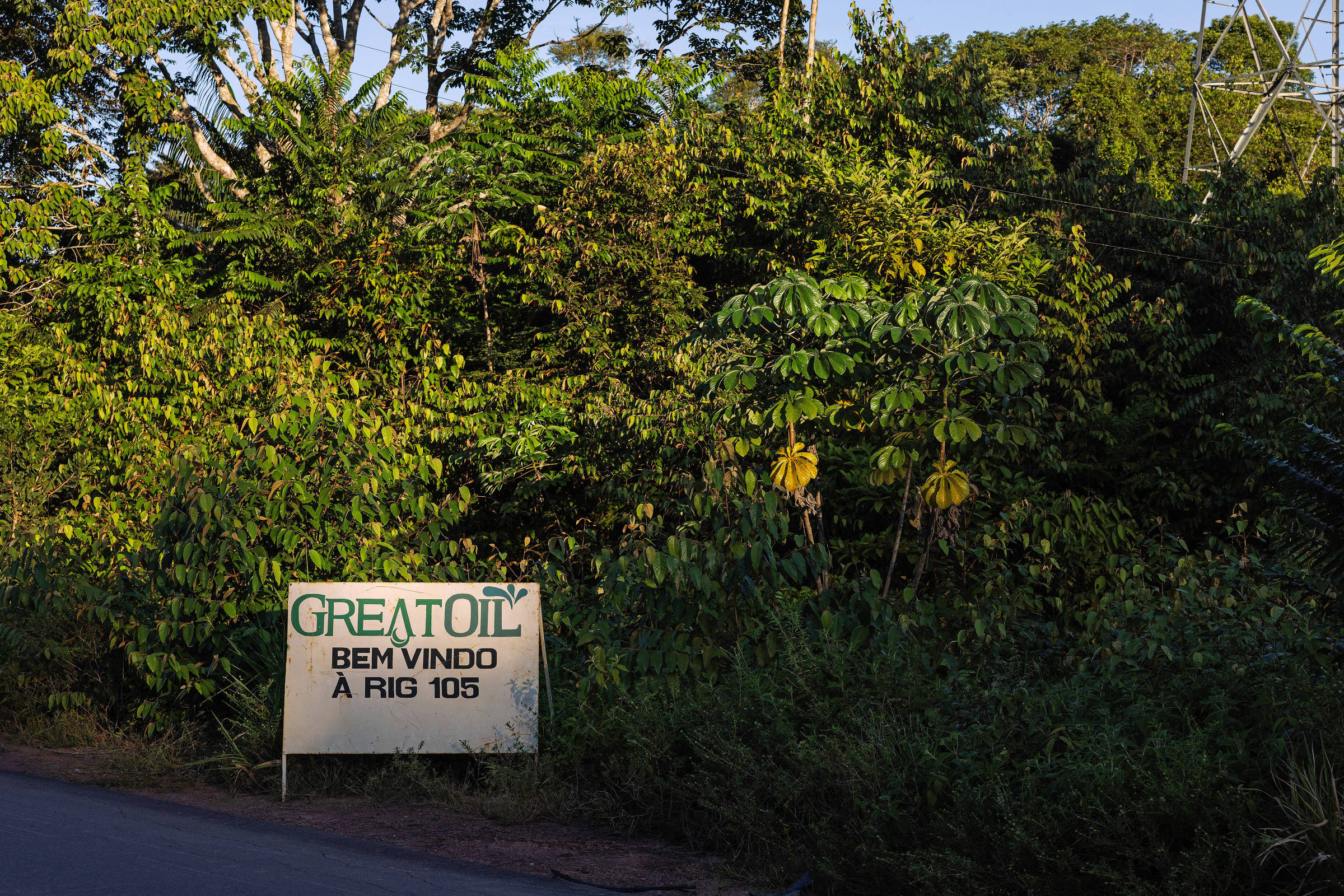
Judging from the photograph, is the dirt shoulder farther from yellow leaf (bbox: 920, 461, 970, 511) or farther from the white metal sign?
yellow leaf (bbox: 920, 461, 970, 511)

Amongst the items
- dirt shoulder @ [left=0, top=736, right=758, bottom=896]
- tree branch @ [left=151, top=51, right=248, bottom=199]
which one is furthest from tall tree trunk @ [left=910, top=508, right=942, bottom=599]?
tree branch @ [left=151, top=51, right=248, bottom=199]

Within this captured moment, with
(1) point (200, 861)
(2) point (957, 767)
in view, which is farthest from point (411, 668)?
(2) point (957, 767)

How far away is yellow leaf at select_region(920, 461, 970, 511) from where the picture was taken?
7.21 m

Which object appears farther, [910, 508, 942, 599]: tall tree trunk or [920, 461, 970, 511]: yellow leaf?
[910, 508, 942, 599]: tall tree trunk

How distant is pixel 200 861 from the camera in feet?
16.9

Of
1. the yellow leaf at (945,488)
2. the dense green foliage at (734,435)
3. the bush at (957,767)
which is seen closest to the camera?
the bush at (957,767)

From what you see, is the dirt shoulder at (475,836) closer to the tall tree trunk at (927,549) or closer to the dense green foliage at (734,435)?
the dense green foliage at (734,435)

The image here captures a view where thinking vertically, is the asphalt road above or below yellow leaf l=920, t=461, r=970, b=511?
below

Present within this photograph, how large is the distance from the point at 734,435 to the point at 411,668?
11.7 feet

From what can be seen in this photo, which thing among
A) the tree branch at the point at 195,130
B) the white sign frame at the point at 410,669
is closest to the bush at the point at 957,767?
the white sign frame at the point at 410,669

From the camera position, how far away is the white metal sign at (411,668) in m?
6.55

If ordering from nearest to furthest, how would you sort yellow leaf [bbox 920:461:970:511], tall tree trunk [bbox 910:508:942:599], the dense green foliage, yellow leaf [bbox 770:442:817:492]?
the dense green foliage < yellow leaf [bbox 920:461:970:511] < yellow leaf [bbox 770:442:817:492] < tall tree trunk [bbox 910:508:942:599]

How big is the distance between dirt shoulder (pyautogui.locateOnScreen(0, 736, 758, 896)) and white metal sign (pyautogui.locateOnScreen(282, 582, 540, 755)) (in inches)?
14.8

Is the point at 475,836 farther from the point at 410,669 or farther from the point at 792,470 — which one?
the point at 792,470
